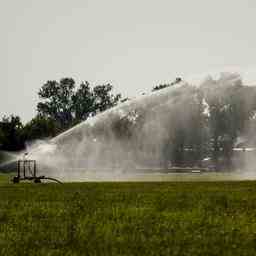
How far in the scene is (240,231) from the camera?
18.3 metres

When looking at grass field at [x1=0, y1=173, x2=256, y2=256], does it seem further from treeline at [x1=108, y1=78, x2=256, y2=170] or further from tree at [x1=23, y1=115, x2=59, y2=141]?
tree at [x1=23, y1=115, x2=59, y2=141]

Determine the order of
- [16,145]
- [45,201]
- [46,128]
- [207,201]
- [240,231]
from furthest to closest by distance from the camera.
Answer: [46,128] → [16,145] → [45,201] → [207,201] → [240,231]

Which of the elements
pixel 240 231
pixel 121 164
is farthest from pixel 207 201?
pixel 121 164

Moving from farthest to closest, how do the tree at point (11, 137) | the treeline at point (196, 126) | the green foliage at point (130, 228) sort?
the tree at point (11, 137) < the treeline at point (196, 126) < the green foliage at point (130, 228)

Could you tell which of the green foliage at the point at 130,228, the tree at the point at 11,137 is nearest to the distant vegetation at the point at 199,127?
the tree at the point at 11,137

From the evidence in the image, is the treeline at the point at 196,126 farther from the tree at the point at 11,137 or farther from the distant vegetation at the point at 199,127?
the tree at the point at 11,137

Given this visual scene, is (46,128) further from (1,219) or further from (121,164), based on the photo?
(1,219)

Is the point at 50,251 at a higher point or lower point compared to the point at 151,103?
lower

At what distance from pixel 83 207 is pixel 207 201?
488 centimetres

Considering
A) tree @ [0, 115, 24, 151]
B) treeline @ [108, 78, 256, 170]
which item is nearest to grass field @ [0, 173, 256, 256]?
treeline @ [108, 78, 256, 170]

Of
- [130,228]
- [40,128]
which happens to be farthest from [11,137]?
[130,228]

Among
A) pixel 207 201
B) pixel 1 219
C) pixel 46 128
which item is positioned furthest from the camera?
pixel 46 128

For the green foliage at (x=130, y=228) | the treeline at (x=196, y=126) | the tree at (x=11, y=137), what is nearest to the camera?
Result: the green foliage at (x=130, y=228)

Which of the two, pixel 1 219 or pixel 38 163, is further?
pixel 38 163
